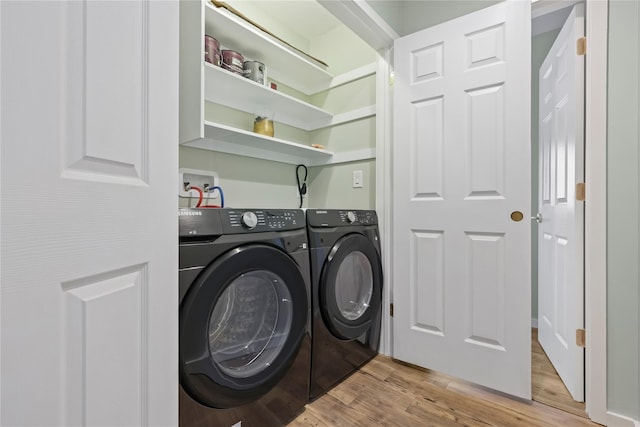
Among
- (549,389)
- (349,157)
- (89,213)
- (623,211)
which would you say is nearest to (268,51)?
(349,157)

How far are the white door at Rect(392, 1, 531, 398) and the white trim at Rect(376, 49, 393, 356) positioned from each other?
0.06 m

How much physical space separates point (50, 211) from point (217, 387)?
82cm

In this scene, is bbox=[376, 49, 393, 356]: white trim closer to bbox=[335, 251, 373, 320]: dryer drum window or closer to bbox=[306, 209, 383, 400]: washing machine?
bbox=[306, 209, 383, 400]: washing machine

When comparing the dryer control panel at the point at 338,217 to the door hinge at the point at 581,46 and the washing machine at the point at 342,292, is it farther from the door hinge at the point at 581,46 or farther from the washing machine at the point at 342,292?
the door hinge at the point at 581,46

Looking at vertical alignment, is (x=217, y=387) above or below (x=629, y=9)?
below

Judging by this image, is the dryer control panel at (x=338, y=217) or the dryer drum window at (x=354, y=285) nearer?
the dryer control panel at (x=338, y=217)

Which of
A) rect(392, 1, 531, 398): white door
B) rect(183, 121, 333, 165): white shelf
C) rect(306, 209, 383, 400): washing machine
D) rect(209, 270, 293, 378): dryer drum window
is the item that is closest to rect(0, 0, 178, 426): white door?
rect(209, 270, 293, 378): dryer drum window

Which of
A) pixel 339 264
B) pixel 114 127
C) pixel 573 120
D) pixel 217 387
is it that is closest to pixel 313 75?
pixel 339 264

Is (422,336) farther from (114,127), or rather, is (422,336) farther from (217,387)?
(114,127)

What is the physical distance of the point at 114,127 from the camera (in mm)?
579

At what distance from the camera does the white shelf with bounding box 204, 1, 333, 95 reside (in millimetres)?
1601

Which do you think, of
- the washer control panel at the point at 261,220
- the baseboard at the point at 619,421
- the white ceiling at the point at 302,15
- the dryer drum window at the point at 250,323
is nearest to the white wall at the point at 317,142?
the white ceiling at the point at 302,15

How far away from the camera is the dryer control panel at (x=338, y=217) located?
4.83ft

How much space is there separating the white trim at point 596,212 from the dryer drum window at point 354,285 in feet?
3.41
